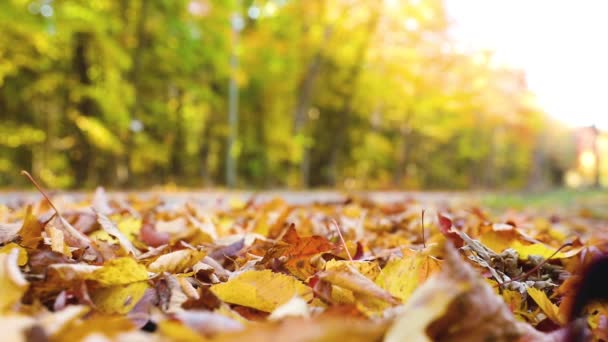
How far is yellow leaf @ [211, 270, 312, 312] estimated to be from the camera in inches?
35.1

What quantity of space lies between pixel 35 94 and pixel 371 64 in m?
10.8

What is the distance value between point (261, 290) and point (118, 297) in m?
0.24

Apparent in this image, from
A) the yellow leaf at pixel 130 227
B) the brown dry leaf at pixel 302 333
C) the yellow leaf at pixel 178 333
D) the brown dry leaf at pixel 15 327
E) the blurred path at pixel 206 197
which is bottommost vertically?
the blurred path at pixel 206 197

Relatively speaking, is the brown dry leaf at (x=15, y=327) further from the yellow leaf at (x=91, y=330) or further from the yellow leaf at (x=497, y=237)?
the yellow leaf at (x=497, y=237)

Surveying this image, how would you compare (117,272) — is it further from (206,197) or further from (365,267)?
(206,197)

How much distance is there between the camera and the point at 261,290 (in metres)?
0.90

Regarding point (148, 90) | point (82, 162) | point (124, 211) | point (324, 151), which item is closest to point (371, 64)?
point (324, 151)

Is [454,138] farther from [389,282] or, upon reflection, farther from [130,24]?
[389,282]

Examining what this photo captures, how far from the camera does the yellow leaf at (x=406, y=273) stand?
35.3 inches

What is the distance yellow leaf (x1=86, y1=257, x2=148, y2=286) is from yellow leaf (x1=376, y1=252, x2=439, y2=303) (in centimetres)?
42

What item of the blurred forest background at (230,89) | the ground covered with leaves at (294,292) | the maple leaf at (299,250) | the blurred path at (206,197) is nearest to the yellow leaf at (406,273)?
the ground covered with leaves at (294,292)

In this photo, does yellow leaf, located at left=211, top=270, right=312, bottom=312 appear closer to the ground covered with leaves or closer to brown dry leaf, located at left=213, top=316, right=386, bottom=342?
the ground covered with leaves

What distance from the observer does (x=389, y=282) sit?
92 cm

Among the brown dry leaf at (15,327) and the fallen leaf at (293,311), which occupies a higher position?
the brown dry leaf at (15,327)
